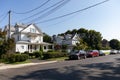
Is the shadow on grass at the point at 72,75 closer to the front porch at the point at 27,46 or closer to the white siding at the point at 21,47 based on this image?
the white siding at the point at 21,47

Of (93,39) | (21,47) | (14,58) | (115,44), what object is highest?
(93,39)

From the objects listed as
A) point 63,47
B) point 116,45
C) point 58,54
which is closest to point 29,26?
point 63,47

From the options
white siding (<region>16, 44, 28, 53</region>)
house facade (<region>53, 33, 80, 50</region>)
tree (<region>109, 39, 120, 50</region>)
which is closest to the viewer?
white siding (<region>16, 44, 28, 53</region>)

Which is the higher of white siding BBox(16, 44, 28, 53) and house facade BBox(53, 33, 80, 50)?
house facade BBox(53, 33, 80, 50)

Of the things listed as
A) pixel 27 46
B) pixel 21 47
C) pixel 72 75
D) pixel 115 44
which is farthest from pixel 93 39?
pixel 72 75

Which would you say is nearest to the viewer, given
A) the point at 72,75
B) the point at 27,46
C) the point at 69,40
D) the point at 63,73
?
the point at 72,75

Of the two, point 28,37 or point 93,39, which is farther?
point 93,39

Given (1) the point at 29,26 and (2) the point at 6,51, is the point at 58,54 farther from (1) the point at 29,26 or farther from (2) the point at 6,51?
(1) the point at 29,26

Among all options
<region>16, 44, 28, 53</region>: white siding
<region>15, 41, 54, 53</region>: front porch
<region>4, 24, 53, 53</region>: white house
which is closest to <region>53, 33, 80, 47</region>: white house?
<region>4, 24, 53, 53</region>: white house

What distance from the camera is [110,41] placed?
109438 millimetres

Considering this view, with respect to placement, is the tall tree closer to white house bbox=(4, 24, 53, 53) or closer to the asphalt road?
white house bbox=(4, 24, 53, 53)

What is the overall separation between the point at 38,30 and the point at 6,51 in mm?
27906

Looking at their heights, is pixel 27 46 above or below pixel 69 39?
below

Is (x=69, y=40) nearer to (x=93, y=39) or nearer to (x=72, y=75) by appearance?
(x=93, y=39)
